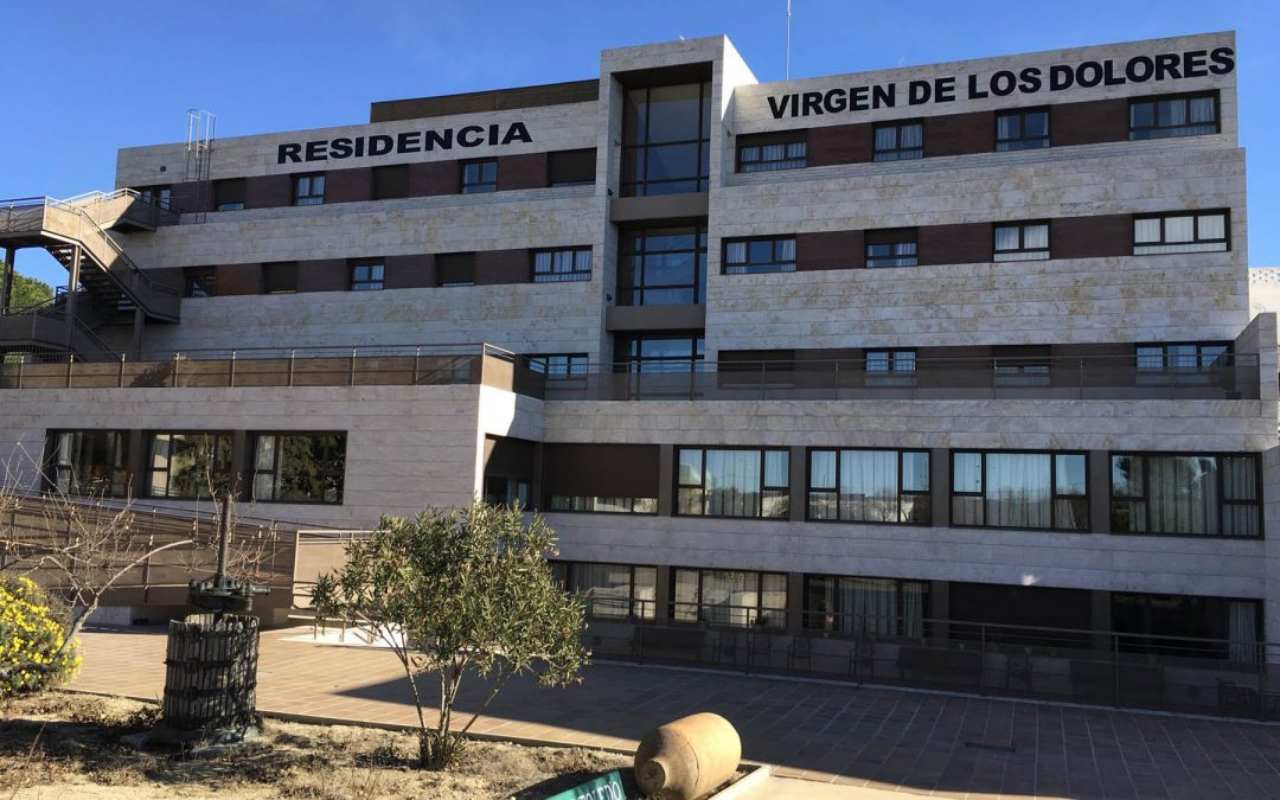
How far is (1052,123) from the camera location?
99.9ft

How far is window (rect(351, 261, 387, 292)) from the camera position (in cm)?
3541

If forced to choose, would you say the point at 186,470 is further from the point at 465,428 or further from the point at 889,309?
the point at 889,309

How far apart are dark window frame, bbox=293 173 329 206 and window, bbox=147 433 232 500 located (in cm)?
1266

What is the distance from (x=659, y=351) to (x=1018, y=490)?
12430 mm

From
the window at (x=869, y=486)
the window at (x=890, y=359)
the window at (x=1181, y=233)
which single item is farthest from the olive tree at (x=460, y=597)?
the window at (x=1181, y=233)

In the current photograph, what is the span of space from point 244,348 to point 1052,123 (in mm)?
27387

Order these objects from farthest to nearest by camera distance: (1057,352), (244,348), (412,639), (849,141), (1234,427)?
(244,348)
(849,141)
(1057,352)
(1234,427)
(412,639)

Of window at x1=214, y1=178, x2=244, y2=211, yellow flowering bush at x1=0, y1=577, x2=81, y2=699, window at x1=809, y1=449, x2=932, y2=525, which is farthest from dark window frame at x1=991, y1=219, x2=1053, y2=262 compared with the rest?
window at x1=214, y1=178, x2=244, y2=211

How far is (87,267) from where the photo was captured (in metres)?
36.4

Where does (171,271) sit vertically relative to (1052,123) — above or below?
below

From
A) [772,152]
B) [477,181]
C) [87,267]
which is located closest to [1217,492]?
[772,152]

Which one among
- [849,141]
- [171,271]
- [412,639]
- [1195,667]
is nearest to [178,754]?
[412,639]

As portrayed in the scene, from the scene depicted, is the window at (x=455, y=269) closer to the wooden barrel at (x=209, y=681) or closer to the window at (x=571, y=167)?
the window at (x=571, y=167)

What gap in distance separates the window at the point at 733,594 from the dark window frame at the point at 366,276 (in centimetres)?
1556
